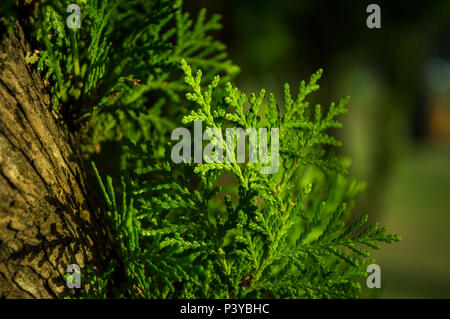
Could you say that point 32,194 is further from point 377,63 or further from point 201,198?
point 377,63

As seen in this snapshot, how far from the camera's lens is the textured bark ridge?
3.83 feet

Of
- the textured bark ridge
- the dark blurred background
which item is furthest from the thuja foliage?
the dark blurred background

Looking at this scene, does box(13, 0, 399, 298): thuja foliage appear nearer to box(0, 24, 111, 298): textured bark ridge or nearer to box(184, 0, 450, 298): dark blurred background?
box(0, 24, 111, 298): textured bark ridge

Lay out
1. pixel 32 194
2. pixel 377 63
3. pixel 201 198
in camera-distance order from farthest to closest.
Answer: pixel 377 63 → pixel 201 198 → pixel 32 194

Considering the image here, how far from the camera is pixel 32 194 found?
47.6 inches

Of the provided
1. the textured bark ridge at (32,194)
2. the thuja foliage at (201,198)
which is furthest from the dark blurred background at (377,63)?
the textured bark ridge at (32,194)

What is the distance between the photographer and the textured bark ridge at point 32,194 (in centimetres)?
117

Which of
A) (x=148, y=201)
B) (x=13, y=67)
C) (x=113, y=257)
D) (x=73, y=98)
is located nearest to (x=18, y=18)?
(x=13, y=67)

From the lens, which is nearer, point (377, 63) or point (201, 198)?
point (201, 198)

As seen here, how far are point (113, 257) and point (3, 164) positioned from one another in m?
0.50

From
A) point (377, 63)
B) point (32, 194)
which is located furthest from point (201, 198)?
point (377, 63)

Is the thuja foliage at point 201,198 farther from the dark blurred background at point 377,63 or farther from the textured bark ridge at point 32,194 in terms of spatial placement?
the dark blurred background at point 377,63

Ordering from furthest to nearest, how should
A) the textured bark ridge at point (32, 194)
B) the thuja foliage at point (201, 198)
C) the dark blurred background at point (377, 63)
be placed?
the dark blurred background at point (377, 63) → the thuja foliage at point (201, 198) → the textured bark ridge at point (32, 194)
